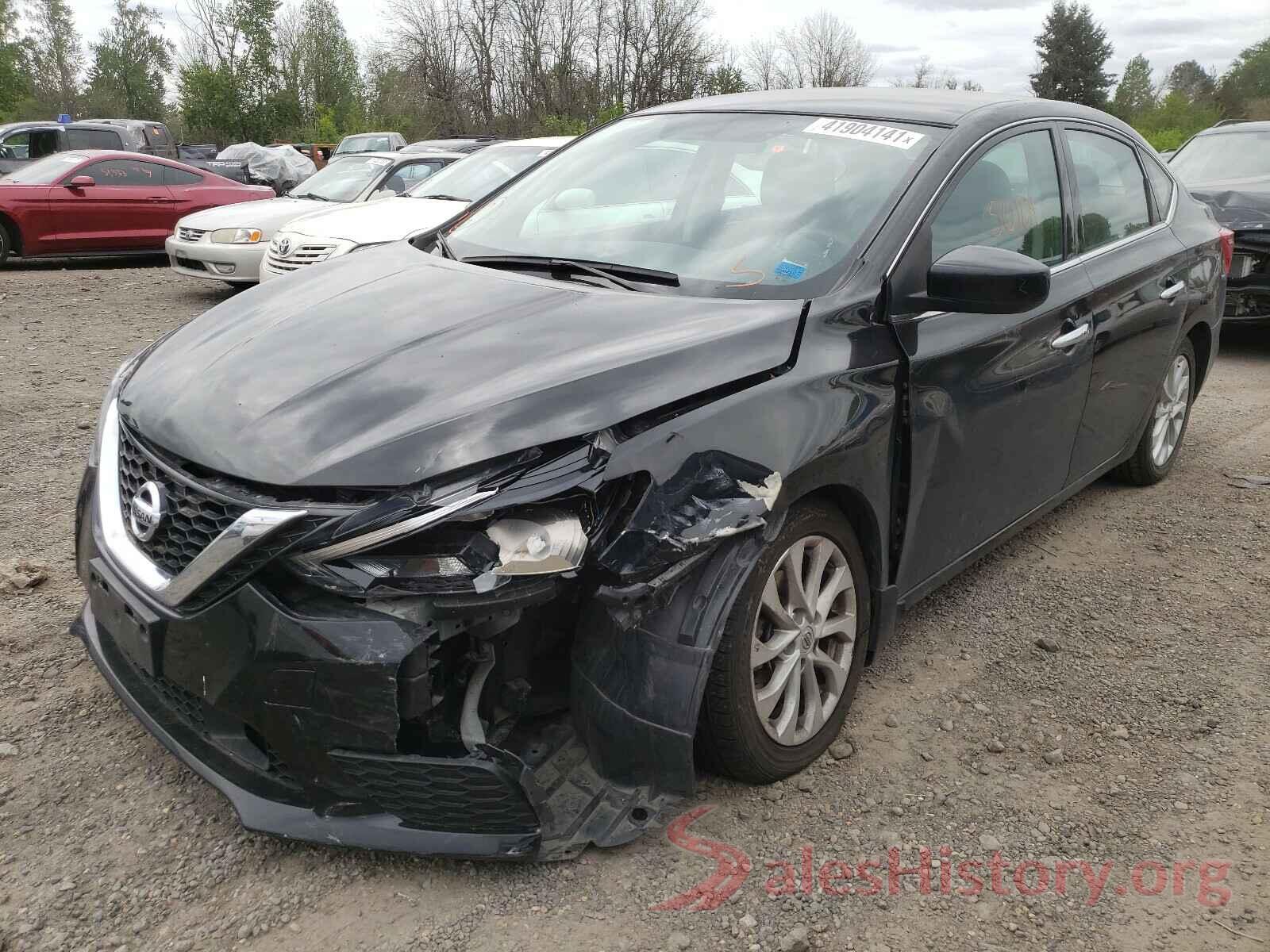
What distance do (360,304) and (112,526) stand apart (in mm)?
Answer: 823

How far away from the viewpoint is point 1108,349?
373cm

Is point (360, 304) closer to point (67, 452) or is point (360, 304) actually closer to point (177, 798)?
point (177, 798)

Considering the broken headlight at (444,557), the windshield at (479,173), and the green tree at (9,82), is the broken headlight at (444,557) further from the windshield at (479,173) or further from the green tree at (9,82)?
the green tree at (9,82)

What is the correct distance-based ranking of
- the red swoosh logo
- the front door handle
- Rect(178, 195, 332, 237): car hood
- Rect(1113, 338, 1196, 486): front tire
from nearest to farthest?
1. the red swoosh logo
2. the front door handle
3. Rect(1113, 338, 1196, 486): front tire
4. Rect(178, 195, 332, 237): car hood

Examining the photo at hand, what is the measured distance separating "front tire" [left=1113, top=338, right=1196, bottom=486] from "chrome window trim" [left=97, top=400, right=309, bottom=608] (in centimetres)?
378

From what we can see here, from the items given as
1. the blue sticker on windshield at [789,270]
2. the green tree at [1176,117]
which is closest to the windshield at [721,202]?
the blue sticker on windshield at [789,270]

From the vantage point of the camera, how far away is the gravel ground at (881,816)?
2.20m

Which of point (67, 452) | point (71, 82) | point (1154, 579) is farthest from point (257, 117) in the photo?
point (1154, 579)

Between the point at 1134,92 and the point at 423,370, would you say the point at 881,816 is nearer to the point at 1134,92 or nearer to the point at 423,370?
the point at 423,370

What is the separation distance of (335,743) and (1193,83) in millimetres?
74215

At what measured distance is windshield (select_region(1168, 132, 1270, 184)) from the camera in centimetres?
873

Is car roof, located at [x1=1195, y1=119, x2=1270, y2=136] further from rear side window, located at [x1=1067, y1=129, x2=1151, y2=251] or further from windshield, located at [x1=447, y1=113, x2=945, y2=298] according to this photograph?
windshield, located at [x1=447, y1=113, x2=945, y2=298]

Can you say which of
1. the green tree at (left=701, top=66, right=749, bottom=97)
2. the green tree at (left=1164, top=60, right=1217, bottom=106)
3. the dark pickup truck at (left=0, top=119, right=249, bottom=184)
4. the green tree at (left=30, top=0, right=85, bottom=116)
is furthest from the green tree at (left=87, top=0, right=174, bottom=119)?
the green tree at (left=1164, top=60, right=1217, bottom=106)

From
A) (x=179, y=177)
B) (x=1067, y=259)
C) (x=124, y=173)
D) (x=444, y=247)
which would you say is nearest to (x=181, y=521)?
(x=444, y=247)
